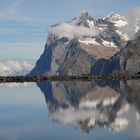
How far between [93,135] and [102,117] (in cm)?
3173

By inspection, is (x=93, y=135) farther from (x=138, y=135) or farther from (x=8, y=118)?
(x=8, y=118)

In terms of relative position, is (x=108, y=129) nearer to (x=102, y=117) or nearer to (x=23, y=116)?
(x=102, y=117)

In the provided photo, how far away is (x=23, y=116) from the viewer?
121312mm

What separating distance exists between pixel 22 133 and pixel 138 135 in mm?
22648

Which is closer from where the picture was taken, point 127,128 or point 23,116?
point 127,128

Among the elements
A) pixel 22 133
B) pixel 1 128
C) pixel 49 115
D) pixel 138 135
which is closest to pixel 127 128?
pixel 138 135

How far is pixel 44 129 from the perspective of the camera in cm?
9162

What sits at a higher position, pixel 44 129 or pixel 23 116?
pixel 44 129

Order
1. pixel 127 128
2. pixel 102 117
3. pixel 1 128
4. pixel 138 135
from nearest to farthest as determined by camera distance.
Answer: pixel 138 135
pixel 127 128
pixel 1 128
pixel 102 117

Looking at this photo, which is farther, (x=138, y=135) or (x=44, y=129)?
(x=44, y=129)

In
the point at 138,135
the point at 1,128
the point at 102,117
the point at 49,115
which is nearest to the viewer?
the point at 138,135

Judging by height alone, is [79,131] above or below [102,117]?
above

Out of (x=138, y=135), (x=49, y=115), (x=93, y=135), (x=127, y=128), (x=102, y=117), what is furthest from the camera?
(x=49, y=115)

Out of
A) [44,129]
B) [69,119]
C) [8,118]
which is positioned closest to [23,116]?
[8,118]
